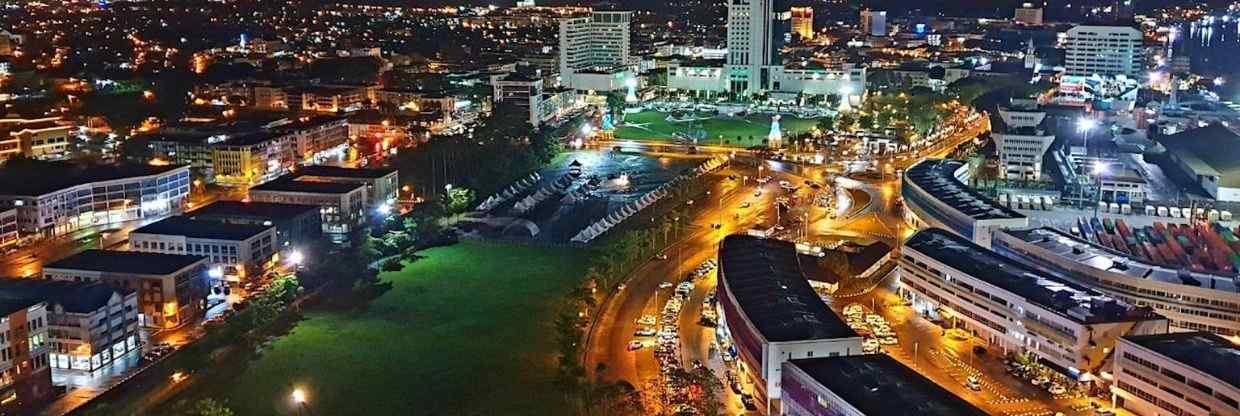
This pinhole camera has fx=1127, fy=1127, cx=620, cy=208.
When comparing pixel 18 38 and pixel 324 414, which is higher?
pixel 18 38

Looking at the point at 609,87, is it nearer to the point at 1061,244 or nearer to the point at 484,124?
the point at 484,124

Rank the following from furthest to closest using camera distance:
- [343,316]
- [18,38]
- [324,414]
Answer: [18,38], [343,316], [324,414]

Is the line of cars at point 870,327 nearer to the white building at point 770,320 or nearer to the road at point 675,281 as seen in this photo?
the white building at point 770,320

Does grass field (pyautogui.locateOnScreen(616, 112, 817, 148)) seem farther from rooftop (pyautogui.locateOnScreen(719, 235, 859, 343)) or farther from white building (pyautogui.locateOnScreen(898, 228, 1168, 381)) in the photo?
white building (pyautogui.locateOnScreen(898, 228, 1168, 381))

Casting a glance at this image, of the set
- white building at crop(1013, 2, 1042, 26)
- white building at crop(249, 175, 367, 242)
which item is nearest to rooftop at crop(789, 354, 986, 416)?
white building at crop(249, 175, 367, 242)

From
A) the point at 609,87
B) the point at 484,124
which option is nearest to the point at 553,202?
the point at 484,124
